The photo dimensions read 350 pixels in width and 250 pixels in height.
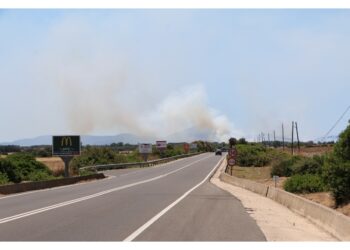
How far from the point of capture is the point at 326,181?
64.8 ft

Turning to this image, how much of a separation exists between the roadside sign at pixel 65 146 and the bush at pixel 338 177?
109 ft

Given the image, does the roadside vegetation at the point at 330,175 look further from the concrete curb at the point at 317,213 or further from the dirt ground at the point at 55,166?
the dirt ground at the point at 55,166

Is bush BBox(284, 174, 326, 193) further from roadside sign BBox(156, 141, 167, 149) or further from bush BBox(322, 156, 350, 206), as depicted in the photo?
roadside sign BBox(156, 141, 167, 149)

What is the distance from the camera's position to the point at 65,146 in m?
49.9

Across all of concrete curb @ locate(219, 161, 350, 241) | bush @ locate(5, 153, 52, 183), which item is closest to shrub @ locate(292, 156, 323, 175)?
concrete curb @ locate(219, 161, 350, 241)

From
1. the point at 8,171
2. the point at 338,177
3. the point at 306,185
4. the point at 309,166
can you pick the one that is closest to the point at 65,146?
the point at 8,171

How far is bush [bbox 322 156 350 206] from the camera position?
711 inches

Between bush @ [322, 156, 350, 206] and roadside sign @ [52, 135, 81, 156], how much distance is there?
3334cm

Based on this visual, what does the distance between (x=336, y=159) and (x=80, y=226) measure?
8844 millimetres

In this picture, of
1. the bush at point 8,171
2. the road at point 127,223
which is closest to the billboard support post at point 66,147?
the bush at point 8,171

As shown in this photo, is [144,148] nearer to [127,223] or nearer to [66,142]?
[66,142]

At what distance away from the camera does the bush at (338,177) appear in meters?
18.0
